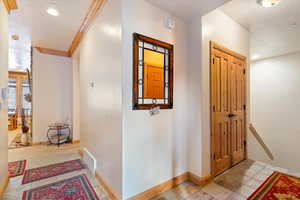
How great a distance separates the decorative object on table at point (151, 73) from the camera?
1.66 metres

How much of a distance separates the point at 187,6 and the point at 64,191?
9.63ft

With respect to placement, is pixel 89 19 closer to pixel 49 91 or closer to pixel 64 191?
pixel 64 191

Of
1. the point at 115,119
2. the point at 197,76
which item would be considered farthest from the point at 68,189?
the point at 197,76

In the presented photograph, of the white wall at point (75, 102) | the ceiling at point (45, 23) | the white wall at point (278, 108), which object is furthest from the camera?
the white wall at point (75, 102)

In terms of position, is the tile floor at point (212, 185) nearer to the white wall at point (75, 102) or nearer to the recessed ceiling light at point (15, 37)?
the white wall at point (75, 102)

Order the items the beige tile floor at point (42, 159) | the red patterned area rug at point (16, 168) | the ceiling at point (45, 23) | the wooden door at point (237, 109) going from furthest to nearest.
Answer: the wooden door at point (237, 109) → the red patterned area rug at point (16, 168) → the ceiling at point (45, 23) → the beige tile floor at point (42, 159)

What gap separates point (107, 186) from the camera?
187cm

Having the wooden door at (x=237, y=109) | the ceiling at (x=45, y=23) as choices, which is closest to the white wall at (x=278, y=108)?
the wooden door at (x=237, y=109)

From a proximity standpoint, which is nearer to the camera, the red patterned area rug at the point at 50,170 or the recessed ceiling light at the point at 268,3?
the recessed ceiling light at the point at 268,3

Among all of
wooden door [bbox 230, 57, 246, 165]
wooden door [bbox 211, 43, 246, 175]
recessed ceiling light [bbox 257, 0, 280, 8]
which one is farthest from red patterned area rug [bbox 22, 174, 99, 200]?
recessed ceiling light [bbox 257, 0, 280, 8]

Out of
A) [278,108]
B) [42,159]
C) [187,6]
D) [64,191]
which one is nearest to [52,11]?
[187,6]

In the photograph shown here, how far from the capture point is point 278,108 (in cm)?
418

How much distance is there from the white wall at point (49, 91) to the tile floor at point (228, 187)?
3.81 metres

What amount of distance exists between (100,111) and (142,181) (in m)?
1.10
